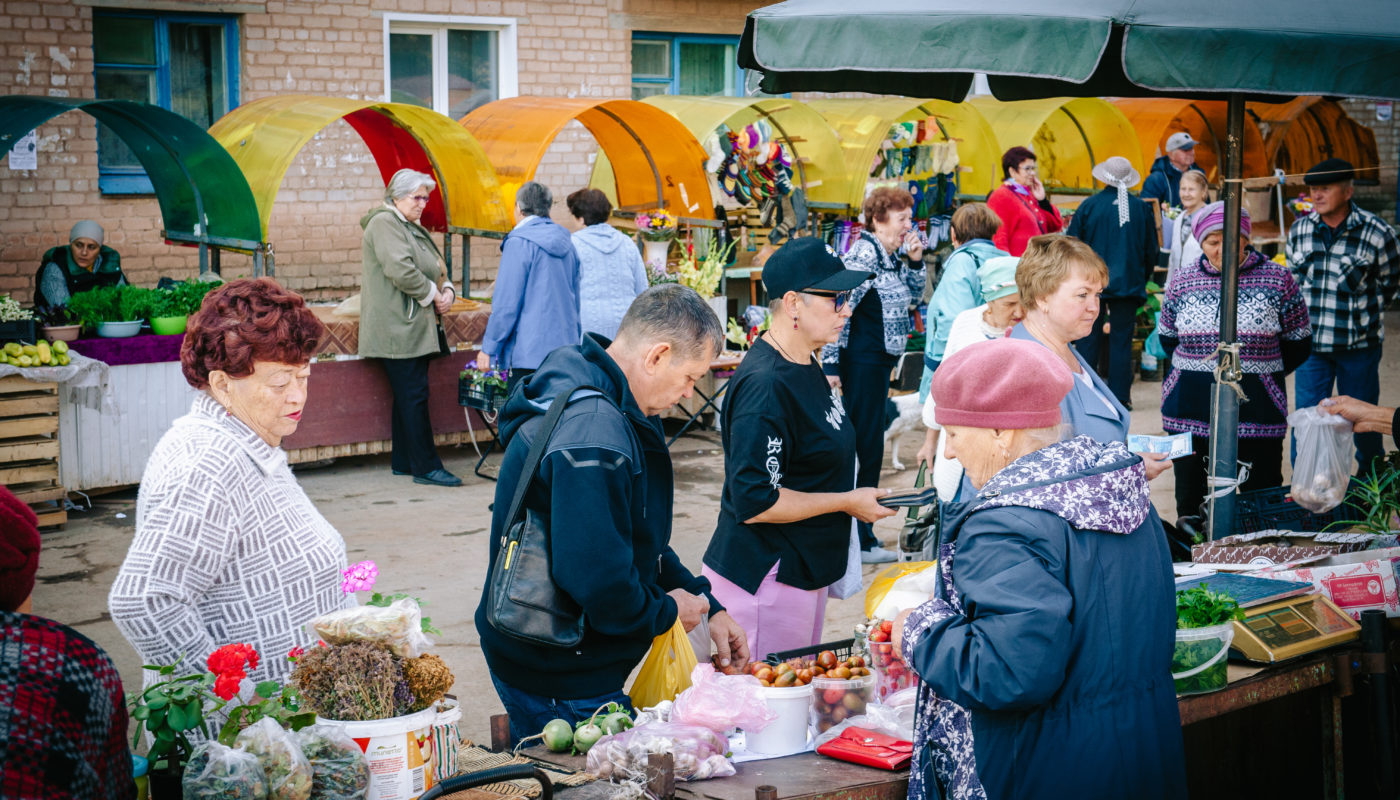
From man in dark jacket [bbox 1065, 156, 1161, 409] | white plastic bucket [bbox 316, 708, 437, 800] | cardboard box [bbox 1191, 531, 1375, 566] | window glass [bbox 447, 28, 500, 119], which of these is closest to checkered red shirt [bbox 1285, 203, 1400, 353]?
man in dark jacket [bbox 1065, 156, 1161, 409]

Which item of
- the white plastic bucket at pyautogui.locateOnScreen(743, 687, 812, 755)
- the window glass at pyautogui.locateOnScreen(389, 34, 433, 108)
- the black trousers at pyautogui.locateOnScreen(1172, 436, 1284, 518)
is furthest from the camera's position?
the window glass at pyautogui.locateOnScreen(389, 34, 433, 108)

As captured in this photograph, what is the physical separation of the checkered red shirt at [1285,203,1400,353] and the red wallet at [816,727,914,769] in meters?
5.52

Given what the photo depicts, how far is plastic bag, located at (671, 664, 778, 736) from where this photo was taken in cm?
300

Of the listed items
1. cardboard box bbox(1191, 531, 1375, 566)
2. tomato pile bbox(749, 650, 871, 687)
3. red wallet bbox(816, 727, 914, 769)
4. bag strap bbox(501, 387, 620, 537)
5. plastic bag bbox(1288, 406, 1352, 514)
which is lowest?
red wallet bbox(816, 727, 914, 769)

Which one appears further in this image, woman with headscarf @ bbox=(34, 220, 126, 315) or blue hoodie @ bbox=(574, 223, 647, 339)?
blue hoodie @ bbox=(574, 223, 647, 339)

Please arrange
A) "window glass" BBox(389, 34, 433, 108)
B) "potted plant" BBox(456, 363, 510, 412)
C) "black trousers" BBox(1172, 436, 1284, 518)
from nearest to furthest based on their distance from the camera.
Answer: "black trousers" BBox(1172, 436, 1284, 518) → "potted plant" BBox(456, 363, 510, 412) → "window glass" BBox(389, 34, 433, 108)

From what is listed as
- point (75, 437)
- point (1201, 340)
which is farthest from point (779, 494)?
point (75, 437)

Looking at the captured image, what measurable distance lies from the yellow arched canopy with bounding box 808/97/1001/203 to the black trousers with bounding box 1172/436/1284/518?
710 cm

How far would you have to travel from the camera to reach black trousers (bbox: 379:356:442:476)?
8.92m

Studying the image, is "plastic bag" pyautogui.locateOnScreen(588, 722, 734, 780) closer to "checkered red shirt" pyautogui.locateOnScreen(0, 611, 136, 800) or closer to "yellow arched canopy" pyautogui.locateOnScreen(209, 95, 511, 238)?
"checkered red shirt" pyautogui.locateOnScreen(0, 611, 136, 800)

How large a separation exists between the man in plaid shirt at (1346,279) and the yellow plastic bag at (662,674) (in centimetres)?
550

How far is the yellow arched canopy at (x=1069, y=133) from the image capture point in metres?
15.5

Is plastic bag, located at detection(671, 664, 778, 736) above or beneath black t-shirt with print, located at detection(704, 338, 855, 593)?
beneath

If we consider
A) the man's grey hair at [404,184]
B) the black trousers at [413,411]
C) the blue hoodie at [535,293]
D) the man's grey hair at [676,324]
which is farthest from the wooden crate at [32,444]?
the man's grey hair at [676,324]
